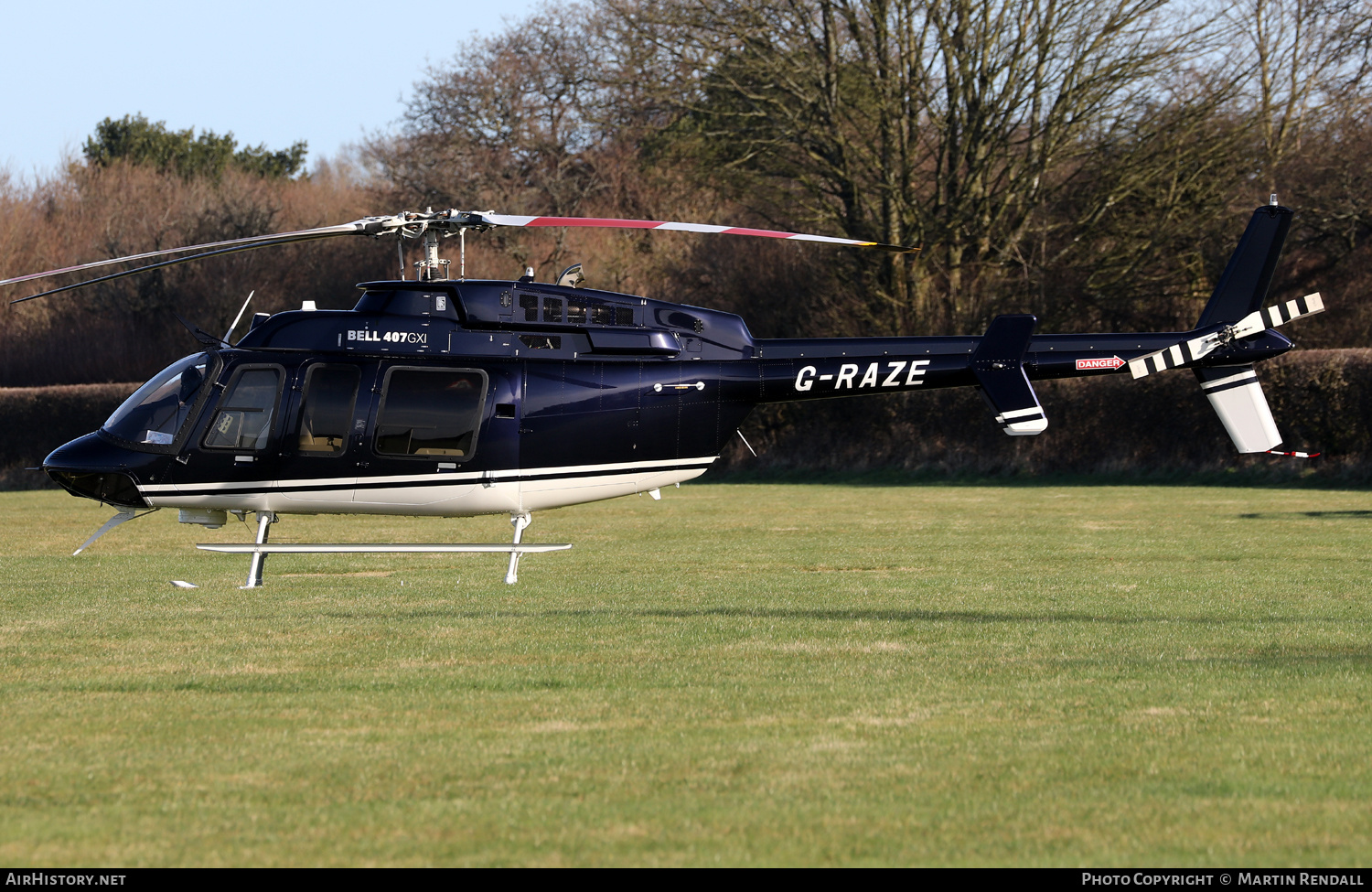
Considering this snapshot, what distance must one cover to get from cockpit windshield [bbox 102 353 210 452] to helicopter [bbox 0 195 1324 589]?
0.02 metres

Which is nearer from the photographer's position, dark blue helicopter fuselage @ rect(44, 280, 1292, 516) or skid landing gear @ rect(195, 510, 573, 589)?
skid landing gear @ rect(195, 510, 573, 589)

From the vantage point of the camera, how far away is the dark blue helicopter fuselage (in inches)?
515

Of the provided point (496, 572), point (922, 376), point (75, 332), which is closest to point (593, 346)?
point (922, 376)

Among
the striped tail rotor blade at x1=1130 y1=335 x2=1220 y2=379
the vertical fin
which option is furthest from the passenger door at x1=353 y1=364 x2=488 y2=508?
the vertical fin

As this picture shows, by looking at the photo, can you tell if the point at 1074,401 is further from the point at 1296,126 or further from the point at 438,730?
the point at 438,730

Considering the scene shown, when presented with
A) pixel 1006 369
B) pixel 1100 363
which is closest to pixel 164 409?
pixel 1006 369

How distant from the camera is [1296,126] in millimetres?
38719

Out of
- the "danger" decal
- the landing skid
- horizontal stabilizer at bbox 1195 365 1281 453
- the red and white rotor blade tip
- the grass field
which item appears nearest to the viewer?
the grass field

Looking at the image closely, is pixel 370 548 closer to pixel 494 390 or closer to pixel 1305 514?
pixel 494 390

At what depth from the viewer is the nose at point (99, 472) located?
13.2 m

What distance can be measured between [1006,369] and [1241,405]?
2.41 metres

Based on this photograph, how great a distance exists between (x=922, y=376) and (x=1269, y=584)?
4.51 metres

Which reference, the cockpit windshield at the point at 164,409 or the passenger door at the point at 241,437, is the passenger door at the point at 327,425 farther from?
the cockpit windshield at the point at 164,409

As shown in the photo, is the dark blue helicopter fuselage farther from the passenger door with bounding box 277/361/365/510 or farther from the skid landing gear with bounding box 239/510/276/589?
the skid landing gear with bounding box 239/510/276/589
